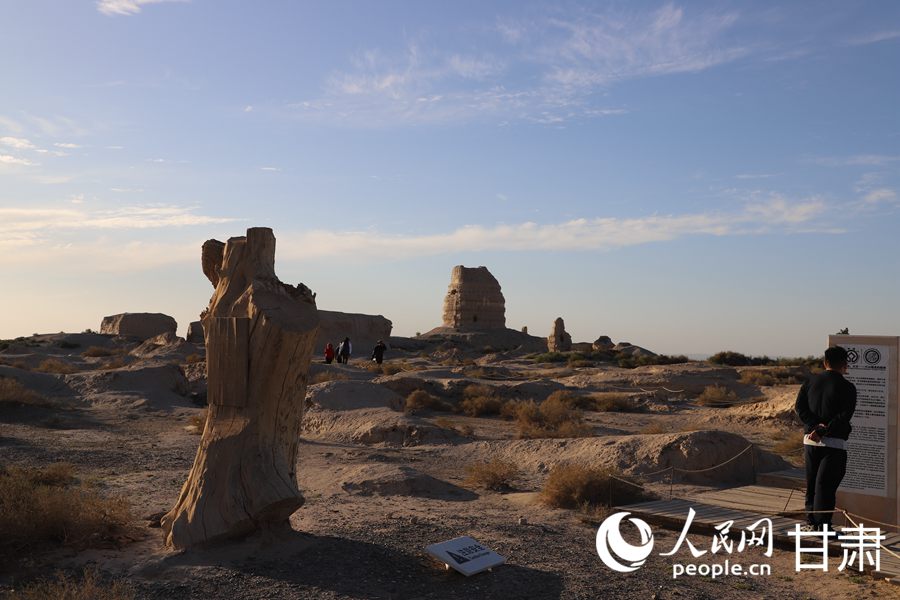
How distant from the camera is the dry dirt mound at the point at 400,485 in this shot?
962 centimetres

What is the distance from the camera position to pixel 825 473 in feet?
22.4

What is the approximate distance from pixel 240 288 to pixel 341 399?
9921 millimetres

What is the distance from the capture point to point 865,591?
5.91 metres

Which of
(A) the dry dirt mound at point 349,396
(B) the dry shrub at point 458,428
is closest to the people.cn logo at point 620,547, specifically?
(B) the dry shrub at point 458,428

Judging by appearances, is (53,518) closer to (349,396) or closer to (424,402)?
(349,396)

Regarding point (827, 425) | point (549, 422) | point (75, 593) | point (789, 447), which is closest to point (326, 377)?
point (549, 422)

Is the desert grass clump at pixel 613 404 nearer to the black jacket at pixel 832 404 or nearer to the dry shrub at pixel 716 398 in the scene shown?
the dry shrub at pixel 716 398

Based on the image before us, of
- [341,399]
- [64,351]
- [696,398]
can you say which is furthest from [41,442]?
[64,351]

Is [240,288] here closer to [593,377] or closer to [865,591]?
[865,591]

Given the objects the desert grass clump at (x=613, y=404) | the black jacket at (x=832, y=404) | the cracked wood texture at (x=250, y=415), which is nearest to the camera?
the cracked wood texture at (x=250, y=415)

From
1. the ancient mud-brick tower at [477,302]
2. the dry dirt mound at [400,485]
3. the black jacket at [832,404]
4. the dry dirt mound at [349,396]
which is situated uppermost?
the ancient mud-brick tower at [477,302]

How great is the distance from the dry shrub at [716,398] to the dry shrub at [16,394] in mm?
17072

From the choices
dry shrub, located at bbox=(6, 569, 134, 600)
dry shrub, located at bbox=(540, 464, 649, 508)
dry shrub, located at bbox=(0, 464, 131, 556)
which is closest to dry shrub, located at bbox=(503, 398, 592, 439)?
dry shrub, located at bbox=(540, 464, 649, 508)

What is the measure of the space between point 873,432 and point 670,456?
402cm
